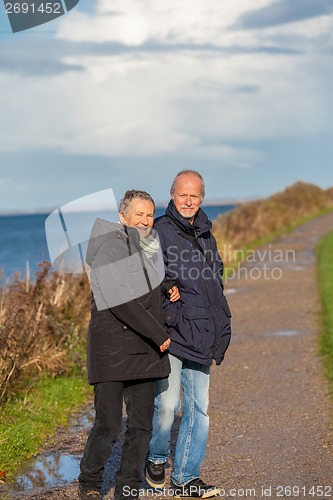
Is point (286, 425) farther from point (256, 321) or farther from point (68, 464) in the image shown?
point (256, 321)

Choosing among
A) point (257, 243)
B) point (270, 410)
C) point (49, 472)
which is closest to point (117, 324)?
point (49, 472)

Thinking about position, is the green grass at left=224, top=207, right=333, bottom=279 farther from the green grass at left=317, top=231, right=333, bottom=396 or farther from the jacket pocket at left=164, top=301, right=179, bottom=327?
the jacket pocket at left=164, top=301, right=179, bottom=327

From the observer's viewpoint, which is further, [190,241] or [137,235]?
[190,241]

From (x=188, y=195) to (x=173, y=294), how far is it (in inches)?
25.9

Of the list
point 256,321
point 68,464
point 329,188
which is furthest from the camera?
point 329,188

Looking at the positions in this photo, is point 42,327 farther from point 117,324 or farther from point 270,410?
point 117,324

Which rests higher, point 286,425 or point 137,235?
point 137,235

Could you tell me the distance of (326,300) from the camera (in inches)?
553

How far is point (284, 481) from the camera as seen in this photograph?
5.34 meters

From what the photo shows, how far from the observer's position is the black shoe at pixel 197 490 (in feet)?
16.8

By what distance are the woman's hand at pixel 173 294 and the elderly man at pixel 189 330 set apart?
59 mm

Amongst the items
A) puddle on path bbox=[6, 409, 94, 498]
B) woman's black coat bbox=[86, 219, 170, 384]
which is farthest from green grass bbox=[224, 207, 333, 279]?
woman's black coat bbox=[86, 219, 170, 384]

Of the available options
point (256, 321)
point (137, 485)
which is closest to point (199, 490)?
point (137, 485)

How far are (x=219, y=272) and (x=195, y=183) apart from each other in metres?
0.61
